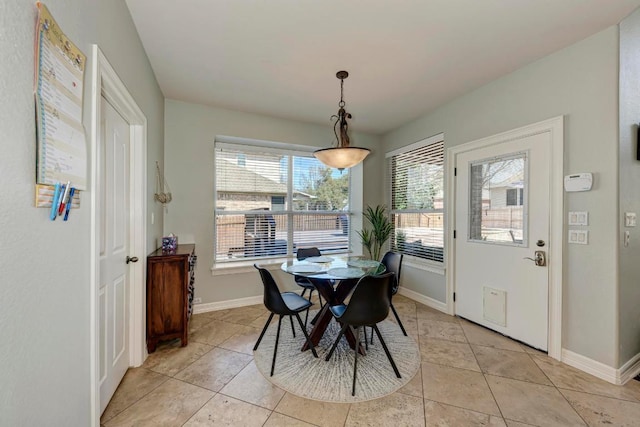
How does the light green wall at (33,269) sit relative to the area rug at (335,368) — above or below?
above

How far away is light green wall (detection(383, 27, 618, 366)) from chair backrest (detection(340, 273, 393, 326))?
5.26ft

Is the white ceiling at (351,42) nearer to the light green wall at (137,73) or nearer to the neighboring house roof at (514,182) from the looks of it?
the light green wall at (137,73)

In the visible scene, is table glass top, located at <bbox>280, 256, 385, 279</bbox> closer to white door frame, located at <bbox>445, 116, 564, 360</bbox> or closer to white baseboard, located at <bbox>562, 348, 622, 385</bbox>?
white door frame, located at <bbox>445, 116, 564, 360</bbox>

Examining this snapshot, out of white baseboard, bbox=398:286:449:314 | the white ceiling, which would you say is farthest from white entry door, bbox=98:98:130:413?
white baseboard, bbox=398:286:449:314

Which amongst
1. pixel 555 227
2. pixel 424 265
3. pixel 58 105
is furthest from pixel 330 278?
pixel 424 265

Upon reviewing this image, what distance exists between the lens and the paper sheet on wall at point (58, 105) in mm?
920

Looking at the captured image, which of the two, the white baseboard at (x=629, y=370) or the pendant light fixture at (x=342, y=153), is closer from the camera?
the white baseboard at (x=629, y=370)

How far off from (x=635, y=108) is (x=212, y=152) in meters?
4.07

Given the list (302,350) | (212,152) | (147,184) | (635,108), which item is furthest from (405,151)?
(147,184)

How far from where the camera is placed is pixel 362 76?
273 cm

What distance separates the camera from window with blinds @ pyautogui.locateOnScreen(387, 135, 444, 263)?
3.65 m

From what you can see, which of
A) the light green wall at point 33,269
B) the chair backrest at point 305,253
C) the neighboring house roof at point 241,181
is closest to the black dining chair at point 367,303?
the chair backrest at point 305,253

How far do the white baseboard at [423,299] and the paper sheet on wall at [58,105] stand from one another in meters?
3.68

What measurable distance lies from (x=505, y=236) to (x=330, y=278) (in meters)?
1.89
